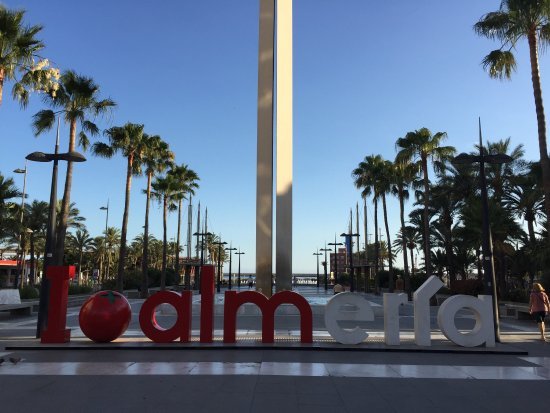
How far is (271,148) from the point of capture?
2553cm

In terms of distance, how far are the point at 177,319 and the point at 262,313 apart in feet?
7.32

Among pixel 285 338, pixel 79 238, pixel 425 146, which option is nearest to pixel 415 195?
pixel 425 146

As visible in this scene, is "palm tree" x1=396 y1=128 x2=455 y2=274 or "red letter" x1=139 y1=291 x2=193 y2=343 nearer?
"red letter" x1=139 y1=291 x2=193 y2=343

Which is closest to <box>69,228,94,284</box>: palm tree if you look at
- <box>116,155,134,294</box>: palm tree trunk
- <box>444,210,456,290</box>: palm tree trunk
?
<box>116,155,134,294</box>: palm tree trunk

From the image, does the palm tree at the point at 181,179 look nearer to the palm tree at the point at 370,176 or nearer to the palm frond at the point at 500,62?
the palm tree at the point at 370,176

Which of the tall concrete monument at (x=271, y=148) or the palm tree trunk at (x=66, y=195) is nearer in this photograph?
the palm tree trunk at (x=66, y=195)

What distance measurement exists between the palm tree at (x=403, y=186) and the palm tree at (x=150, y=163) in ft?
61.7

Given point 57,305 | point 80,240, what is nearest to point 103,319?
point 57,305

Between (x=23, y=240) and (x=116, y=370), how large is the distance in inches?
1827

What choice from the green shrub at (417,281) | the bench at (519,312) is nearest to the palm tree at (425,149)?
the bench at (519,312)

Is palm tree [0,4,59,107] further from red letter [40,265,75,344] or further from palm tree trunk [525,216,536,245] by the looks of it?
palm tree trunk [525,216,536,245]

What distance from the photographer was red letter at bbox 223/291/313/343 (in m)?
12.6

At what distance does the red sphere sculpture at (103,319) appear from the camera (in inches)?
491

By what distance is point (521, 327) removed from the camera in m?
18.7
